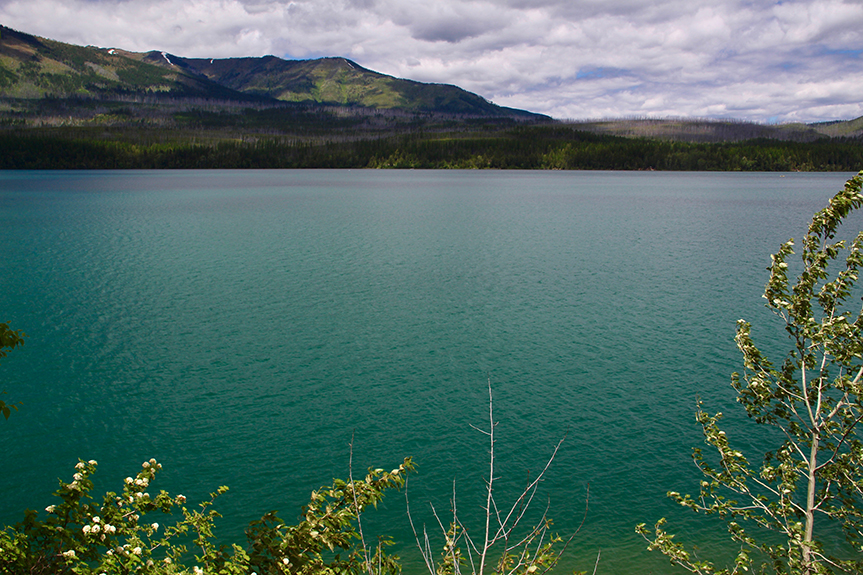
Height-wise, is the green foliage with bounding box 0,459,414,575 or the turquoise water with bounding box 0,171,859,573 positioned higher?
the green foliage with bounding box 0,459,414,575

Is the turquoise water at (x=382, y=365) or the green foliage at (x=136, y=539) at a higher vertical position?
the green foliage at (x=136, y=539)

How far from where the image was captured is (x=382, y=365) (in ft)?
69.2

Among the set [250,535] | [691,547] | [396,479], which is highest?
[396,479]

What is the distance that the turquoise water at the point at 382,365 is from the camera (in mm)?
13844

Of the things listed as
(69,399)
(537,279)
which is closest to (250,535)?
(69,399)

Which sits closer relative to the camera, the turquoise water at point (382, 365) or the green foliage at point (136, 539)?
the green foliage at point (136, 539)

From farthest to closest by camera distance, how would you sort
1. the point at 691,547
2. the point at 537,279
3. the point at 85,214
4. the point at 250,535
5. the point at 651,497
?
the point at 85,214 → the point at 537,279 → the point at 651,497 → the point at 691,547 → the point at 250,535

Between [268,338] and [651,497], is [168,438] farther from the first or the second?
[651,497]

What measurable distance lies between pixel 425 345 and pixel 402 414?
20.0 ft

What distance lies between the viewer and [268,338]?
23578mm

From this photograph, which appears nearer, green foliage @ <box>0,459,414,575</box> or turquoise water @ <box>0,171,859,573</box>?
green foliage @ <box>0,459,414,575</box>

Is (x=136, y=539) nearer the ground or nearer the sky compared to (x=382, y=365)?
nearer the sky

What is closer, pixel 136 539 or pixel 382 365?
pixel 136 539

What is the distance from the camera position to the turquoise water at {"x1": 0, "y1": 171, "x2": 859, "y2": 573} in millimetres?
13844
